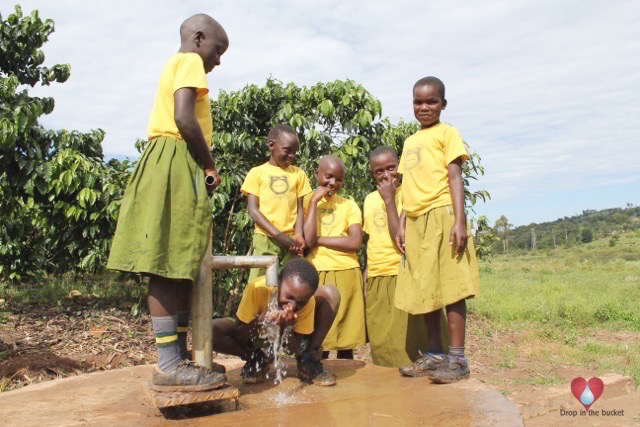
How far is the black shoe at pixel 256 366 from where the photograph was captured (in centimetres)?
280

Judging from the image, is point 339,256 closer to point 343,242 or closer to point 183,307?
point 343,242

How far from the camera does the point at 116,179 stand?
15.9ft

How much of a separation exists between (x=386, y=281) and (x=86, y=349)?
8.17 feet

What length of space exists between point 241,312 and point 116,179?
2.57m

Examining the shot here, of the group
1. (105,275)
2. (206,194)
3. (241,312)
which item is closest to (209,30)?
(206,194)

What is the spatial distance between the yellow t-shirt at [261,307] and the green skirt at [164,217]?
23.6 inches

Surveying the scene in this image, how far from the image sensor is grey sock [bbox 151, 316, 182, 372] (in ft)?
7.14

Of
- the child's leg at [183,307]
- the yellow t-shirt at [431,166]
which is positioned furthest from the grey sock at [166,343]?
the yellow t-shirt at [431,166]

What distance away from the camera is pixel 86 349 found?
447 centimetres

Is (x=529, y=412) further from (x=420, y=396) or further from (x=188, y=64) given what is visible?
(x=188, y=64)

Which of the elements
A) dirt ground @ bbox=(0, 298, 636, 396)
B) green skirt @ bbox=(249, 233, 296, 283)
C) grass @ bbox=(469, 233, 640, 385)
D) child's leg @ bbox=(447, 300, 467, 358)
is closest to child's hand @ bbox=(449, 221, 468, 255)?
child's leg @ bbox=(447, 300, 467, 358)

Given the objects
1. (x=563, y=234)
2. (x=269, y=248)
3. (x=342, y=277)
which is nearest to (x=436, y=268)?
(x=342, y=277)

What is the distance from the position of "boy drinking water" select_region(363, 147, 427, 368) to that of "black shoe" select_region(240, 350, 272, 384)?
3.08ft

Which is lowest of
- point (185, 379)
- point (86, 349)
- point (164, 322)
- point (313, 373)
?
point (86, 349)
